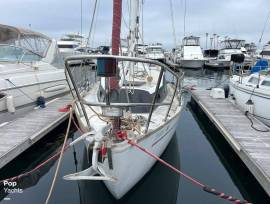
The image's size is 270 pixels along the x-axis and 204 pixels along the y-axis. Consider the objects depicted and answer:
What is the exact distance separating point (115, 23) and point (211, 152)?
19.0 ft

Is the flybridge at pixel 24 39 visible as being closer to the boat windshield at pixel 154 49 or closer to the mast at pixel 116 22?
the mast at pixel 116 22

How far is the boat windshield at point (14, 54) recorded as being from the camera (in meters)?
12.2

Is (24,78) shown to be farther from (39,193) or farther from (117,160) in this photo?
(117,160)

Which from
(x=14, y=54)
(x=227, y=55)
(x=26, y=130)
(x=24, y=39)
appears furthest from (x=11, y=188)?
(x=227, y=55)

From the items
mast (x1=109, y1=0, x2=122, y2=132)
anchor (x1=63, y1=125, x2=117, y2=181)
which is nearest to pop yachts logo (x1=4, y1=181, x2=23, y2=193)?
anchor (x1=63, y1=125, x2=117, y2=181)

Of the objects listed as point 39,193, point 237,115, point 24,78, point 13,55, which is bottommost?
point 39,193

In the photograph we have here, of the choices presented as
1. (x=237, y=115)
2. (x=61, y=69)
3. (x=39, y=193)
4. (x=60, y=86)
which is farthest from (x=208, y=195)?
(x=61, y=69)

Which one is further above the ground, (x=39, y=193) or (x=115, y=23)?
(x=115, y=23)

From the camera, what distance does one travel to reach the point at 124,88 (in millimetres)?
7422

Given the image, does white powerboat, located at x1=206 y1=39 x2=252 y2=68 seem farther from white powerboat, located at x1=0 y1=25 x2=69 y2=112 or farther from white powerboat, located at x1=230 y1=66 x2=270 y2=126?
white powerboat, located at x1=0 y1=25 x2=69 y2=112

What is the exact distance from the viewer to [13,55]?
12539mm

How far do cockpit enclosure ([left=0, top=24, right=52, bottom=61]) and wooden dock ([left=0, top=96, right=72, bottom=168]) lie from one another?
295 centimetres

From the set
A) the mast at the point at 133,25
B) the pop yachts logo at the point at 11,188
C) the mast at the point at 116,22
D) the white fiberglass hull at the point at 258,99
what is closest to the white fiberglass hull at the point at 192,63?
the white fiberglass hull at the point at 258,99

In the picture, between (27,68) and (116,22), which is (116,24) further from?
(27,68)
